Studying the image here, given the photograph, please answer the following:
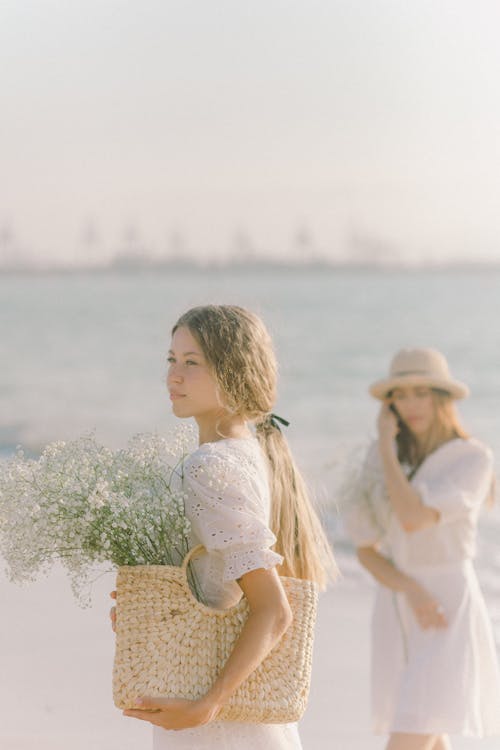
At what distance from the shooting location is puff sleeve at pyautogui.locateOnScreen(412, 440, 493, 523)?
2.50 meters

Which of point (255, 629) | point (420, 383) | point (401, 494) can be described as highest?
point (420, 383)

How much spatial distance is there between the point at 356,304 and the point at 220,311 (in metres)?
9.77

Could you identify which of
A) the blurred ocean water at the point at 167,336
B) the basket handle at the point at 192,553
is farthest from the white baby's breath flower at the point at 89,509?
the blurred ocean water at the point at 167,336

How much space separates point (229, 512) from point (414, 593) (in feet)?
3.65

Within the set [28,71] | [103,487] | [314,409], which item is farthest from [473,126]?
[103,487]

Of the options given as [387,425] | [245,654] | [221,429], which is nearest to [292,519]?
[221,429]

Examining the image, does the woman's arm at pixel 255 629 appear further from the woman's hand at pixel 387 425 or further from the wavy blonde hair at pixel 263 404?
the woman's hand at pixel 387 425

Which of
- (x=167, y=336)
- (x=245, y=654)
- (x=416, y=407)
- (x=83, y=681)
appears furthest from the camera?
(x=167, y=336)

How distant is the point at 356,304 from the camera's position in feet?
37.3

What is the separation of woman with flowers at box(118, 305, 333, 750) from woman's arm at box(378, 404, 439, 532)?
0.83 metres

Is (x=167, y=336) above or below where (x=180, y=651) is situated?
below

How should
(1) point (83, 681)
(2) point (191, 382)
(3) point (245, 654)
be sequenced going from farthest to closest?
(1) point (83, 681) → (2) point (191, 382) → (3) point (245, 654)

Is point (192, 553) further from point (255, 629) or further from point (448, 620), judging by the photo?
point (448, 620)

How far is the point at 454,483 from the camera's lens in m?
2.51
